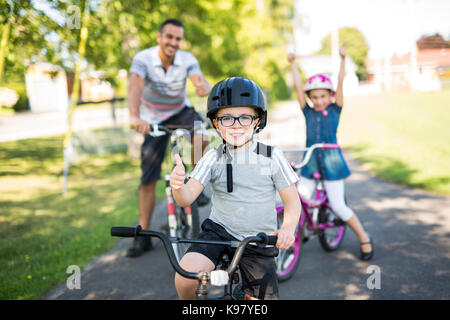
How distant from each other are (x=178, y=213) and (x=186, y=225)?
0.18 m

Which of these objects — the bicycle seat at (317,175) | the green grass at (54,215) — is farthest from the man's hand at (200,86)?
the green grass at (54,215)

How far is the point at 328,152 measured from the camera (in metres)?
4.34

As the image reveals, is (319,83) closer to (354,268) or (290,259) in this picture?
(290,259)

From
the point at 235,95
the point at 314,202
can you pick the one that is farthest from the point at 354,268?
the point at 235,95

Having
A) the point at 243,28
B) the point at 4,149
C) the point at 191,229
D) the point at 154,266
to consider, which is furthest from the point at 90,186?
the point at 243,28

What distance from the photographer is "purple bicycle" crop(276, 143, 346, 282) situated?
400 cm

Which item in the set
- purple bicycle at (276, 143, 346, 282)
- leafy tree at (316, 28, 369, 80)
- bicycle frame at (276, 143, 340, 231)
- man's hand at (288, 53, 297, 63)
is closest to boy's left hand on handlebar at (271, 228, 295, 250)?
purple bicycle at (276, 143, 346, 282)

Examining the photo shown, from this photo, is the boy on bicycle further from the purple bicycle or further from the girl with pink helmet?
the girl with pink helmet

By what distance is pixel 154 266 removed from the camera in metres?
4.51

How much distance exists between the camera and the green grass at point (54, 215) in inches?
173

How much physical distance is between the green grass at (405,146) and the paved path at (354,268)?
2.06 metres

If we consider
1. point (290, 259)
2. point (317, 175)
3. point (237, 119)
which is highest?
point (237, 119)

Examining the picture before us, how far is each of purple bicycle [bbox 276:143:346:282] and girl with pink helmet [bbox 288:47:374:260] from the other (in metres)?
0.09
